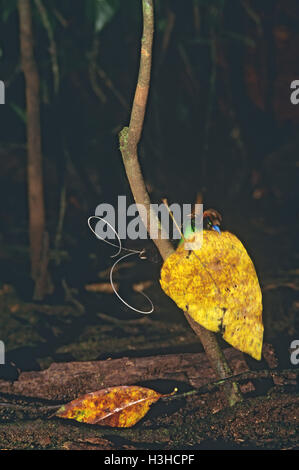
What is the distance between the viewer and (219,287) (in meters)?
1.28

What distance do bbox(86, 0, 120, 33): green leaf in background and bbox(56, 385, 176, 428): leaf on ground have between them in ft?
5.27

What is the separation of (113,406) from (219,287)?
0.43 m

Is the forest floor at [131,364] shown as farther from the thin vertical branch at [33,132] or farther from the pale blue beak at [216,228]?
the pale blue beak at [216,228]

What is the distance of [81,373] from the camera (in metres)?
1.56

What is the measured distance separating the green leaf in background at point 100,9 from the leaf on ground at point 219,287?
1.42 m

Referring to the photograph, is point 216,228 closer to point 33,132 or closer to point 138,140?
point 138,140

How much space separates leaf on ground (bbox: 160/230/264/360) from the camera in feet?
4.15

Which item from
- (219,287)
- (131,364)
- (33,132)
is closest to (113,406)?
(131,364)

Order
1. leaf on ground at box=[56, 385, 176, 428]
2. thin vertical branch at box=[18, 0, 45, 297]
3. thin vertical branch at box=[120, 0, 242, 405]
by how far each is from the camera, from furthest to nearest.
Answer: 1. thin vertical branch at box=[18, 0, 45, 297]
2. leaf on ground at box=[56, 385, 176, 428]
3. thin vertical branch at box=[120, 0, 242, 405]

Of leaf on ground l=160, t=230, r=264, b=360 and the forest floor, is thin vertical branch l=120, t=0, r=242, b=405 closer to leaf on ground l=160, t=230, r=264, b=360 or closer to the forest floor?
leaf on ground l=160, t=230, r=264, b=360

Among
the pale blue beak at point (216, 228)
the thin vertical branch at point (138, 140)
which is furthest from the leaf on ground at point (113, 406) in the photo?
the pale blue beak at point (216, 228)

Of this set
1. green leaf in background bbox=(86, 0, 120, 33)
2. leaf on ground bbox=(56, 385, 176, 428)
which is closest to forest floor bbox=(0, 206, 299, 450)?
leaf on ground bbox=(56, 385, 176, 428)

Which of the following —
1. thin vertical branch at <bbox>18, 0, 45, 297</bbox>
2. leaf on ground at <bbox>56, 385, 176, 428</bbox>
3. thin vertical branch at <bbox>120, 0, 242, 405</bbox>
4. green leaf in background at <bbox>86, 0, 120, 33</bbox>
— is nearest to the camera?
thin vertical branch at <bbox>120, 0, 242, 405</bbox>
